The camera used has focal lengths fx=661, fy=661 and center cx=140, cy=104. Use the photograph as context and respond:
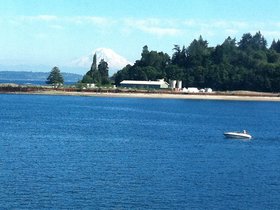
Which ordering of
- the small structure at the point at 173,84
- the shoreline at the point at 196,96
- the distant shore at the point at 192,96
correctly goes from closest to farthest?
the distant shore at the point at 192,96, the shoreline at the point at 196,96, the small structure at the point at 173,84

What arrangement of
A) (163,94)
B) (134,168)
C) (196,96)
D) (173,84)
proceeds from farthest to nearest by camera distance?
(173,84)
(196,96)
(163,94)
(134,168)

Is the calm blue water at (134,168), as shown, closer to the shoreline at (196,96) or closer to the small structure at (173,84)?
the shoreline at (196,96)

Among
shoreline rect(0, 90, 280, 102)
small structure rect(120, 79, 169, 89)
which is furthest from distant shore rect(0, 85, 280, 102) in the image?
small structure rect(120, 79, 169, 89)

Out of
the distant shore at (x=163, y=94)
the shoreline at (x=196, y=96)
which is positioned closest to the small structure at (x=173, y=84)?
the distant shore at (x=163, y=94)

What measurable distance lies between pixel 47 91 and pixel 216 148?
5118 inches

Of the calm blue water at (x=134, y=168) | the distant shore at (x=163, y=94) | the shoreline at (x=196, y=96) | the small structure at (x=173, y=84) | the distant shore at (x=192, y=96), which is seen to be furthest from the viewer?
the small structure at (x=173, y=84)

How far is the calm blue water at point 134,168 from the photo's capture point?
127 feet

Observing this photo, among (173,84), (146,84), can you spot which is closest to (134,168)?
(146,84)

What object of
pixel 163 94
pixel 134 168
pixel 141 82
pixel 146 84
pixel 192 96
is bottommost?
pixel 134 168

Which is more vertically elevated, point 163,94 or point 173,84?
point 173,84

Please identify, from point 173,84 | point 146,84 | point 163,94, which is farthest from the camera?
point 146,84

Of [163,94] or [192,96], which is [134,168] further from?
[192,96]

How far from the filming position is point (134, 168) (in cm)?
4978

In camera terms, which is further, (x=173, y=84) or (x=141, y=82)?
(x=141, y=82)
